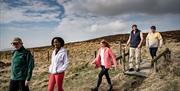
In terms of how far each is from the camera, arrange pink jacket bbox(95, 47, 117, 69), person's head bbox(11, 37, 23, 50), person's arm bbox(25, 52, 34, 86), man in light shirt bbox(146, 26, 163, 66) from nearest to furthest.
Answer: person's arm bbox(25, 52, 34, 86) < person's head bbox(11, 37, 23, 50) < pink jacket bbox(95, 47, 117, 69) < man in light shirt bbox(146, 26, 163, 66)

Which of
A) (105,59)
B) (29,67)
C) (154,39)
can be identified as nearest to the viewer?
(29,67)

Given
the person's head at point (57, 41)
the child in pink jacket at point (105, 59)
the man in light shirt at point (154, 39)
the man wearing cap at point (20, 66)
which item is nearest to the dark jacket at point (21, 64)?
the man wearing cap at point (20, 66)

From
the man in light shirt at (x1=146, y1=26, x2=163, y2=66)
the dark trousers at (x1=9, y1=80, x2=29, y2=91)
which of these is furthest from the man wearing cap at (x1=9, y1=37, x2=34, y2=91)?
the man in light shirt at (x1=146, y1=26, x2=163, y2=66)

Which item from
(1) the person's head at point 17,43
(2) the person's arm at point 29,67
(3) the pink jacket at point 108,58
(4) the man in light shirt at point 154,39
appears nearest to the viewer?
(2) the person's arm at point 29,67

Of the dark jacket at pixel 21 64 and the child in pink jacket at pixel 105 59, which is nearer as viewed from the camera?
the dark jacket at pixel 21 64

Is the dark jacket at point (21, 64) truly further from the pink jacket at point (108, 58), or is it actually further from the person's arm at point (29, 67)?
the pink jacket at point (108, 58)

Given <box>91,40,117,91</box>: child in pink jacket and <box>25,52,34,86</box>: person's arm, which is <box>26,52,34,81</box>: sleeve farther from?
<box>91,40,117,91</box>: child in pink jacket

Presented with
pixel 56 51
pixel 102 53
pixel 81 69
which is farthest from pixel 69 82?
pixel 56 51

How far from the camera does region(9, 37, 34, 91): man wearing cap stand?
886 cm

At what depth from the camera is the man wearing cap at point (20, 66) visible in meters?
8.86

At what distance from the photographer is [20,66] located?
895cm

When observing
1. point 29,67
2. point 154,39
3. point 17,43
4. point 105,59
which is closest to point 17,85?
point 29,67

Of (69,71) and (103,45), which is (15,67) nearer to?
(103,45)

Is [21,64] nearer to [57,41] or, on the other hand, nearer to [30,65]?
[30,65]
